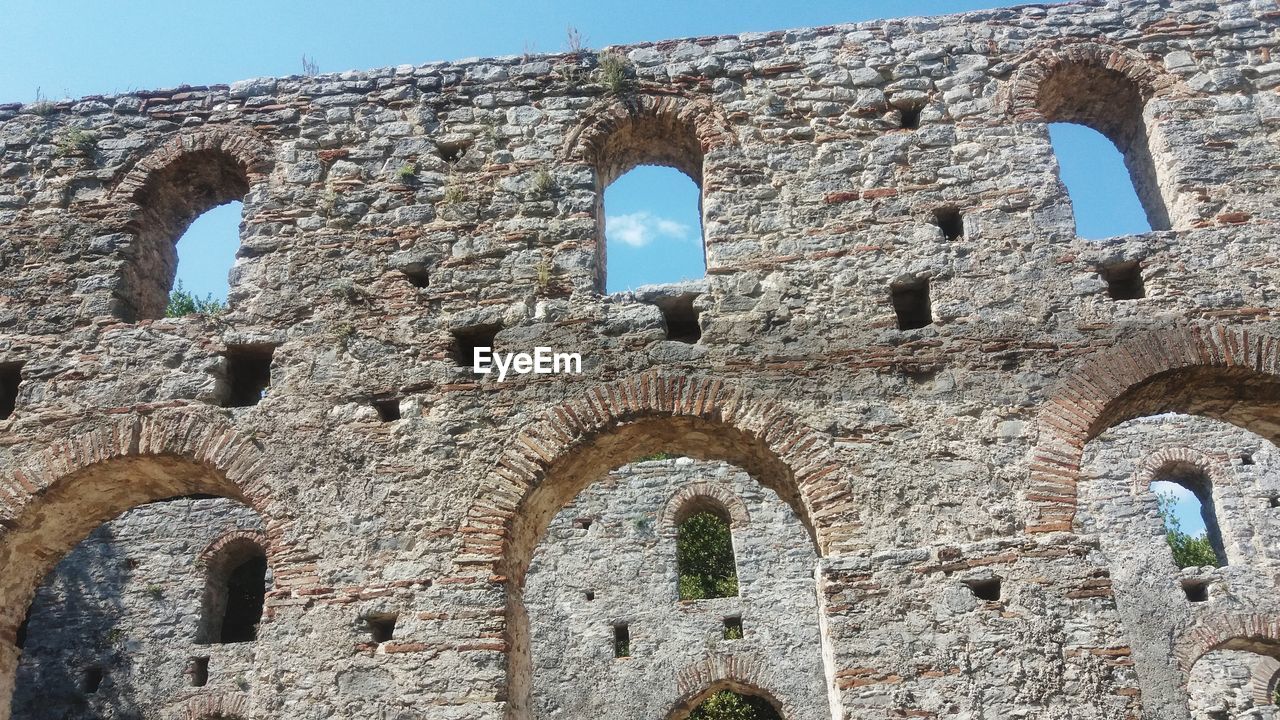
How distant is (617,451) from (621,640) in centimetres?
574

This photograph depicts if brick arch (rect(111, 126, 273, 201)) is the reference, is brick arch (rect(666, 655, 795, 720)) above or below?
below

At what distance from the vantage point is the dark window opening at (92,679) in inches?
469

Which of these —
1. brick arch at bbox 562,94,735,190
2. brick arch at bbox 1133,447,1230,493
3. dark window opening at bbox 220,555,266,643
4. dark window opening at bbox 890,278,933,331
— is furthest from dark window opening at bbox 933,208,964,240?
dark window opening at bbox 220,555,266,643

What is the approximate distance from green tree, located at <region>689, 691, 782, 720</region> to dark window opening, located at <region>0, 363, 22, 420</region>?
36.5 feet

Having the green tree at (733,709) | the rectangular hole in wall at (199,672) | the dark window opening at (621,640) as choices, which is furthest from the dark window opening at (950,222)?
the rectangular hole in wall at (199,672)

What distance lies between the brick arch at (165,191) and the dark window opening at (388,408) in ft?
7.72

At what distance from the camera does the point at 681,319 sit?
7004mm

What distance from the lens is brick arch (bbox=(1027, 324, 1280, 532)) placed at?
6.00 m

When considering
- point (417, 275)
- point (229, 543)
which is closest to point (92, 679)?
point (229, 543)

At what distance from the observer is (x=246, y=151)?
7797 mm

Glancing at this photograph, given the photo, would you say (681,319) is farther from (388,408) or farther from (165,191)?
(165,191)

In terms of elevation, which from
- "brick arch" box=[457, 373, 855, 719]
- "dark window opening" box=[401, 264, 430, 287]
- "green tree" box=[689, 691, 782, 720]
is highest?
"dark window opening" box=[401, 264, 430, 287]

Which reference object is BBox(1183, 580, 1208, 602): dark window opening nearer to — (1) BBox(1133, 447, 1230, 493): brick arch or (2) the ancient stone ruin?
(1) BBox(1133, 447, 1230, 493): brick arch

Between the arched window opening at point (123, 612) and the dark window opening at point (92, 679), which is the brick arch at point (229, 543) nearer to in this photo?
the arched window opening at point (123, 612)
